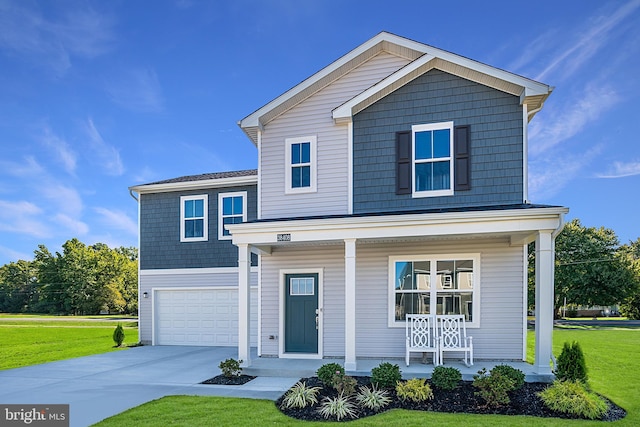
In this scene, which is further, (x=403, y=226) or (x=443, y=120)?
(x=443, y=120)

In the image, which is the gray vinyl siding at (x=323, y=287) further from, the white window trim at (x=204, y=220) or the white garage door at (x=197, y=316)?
the white window trim at (x=204, y=220)

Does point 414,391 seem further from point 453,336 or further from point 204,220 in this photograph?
point 204,220

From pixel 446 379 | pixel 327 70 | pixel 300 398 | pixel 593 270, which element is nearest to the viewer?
pixel 300 398

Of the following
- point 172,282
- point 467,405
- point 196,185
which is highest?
point 196,185

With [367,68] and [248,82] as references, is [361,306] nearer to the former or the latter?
[367,68]

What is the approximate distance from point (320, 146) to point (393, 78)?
2.32m

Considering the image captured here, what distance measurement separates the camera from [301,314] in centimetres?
964

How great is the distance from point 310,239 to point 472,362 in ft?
13.8

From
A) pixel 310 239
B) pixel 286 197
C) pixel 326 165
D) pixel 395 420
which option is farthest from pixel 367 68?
pixel 395 420

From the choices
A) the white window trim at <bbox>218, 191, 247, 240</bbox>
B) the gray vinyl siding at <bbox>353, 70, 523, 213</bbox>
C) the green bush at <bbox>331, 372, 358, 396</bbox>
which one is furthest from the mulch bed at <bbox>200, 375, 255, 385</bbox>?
the white window trim at <bbox>218, 191, 247, 240</bbox>

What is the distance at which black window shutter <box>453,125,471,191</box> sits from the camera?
8664mm

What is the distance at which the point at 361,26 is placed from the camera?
14.0 metres

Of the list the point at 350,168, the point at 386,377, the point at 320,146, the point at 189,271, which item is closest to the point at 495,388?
the point at 386,377

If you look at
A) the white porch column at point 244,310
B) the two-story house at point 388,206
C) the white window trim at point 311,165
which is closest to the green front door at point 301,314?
the two-story house at point 388,206
